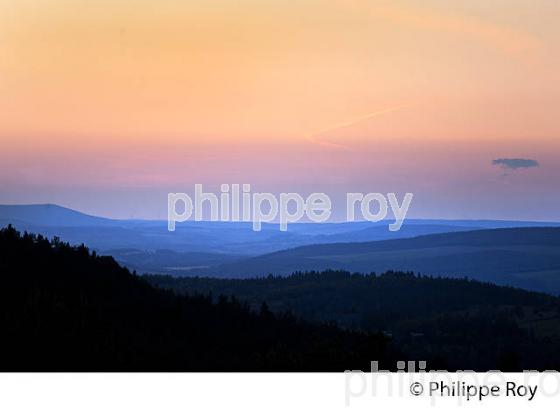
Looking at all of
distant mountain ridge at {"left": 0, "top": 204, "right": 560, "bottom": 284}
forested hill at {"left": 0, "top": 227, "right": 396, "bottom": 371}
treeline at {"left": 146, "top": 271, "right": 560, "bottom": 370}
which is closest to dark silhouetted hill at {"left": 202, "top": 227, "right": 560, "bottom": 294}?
distant mountain ridge at {"left": 0, "top": 204, "right": 560, "bottom": 284}

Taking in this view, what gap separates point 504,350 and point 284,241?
277 feet

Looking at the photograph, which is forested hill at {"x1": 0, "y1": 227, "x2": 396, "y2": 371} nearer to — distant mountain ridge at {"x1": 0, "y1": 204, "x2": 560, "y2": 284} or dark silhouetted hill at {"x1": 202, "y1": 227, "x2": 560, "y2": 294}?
distant mountain ridge at {"x1": 0, "y1": 204, "x2": 560, "y2": 284}

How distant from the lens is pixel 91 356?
3569 cm

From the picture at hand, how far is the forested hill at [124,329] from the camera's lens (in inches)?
1403

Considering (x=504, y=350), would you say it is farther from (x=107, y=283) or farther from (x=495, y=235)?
(x=495, y=235)

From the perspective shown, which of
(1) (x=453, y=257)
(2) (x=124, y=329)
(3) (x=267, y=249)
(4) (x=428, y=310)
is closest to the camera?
(2) (x=124, y=329)

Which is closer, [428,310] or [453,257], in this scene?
[428,310]

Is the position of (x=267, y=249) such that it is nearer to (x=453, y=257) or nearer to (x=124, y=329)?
(x=453, y=257)

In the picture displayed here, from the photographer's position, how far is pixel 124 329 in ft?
148

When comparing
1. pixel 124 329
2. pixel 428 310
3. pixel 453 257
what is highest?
pixel 453 257

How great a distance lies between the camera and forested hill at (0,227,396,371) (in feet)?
117

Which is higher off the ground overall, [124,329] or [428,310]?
[124,329]

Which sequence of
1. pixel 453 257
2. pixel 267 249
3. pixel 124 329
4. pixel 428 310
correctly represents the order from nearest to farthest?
pixel 124 329
pixel 428 310
pixel 267 249
pixel 453 257

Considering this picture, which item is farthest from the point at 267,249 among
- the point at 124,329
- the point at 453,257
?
the point at 124,329
